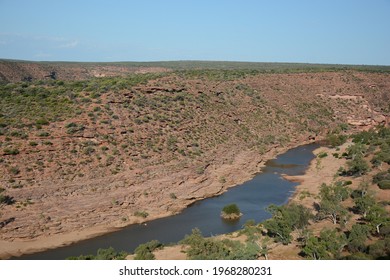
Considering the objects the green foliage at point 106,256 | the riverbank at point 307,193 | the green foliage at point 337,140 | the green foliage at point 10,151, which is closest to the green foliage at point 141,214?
the riverbank at point 307,193

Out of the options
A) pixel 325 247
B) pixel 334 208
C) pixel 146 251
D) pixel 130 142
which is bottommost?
pixel 146 251

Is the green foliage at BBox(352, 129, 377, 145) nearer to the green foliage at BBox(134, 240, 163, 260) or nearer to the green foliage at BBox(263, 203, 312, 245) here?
the green foliage at BBox(263, 203, 312, 245)

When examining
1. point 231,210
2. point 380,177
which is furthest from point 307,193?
point 231,210

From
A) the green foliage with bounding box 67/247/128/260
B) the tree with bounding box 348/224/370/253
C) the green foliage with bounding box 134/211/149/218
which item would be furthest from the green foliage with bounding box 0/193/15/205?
the tree with bounding box 348/224/370/253

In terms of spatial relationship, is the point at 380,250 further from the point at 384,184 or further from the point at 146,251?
the point at 384,184

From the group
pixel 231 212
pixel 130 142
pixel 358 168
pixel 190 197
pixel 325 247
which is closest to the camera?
pixel 325 247

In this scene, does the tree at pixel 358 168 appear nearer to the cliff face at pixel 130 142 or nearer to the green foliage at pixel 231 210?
the cliff face at pixel 130 142

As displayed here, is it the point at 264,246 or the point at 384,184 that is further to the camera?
the point at 384,184
